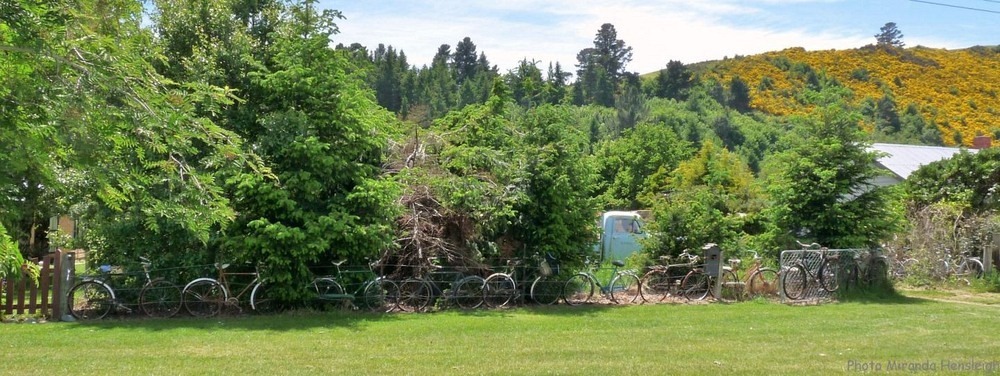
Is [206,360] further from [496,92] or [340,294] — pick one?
[496,92]

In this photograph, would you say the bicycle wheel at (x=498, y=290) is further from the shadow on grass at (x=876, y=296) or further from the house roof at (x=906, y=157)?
the house roof at (x=906, y=157)

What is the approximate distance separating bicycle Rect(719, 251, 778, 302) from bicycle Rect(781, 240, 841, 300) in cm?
60

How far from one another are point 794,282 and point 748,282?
0.82 metres

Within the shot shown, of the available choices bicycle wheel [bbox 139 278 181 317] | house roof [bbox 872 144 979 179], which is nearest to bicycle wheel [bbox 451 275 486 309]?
bicycle wheel [bbox 139 278 181 317]

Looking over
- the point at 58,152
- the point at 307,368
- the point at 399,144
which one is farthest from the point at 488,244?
the point at 58,152

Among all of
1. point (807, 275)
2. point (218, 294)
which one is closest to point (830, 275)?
point (807, 275)

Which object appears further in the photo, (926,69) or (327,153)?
(926,69)

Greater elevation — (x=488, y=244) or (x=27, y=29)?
(x=27, y=29)

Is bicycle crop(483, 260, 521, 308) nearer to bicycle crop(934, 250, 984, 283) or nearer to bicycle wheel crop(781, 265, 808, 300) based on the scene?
bicycle wheel crop(781, 265, 808, 300)

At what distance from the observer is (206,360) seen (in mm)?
8586

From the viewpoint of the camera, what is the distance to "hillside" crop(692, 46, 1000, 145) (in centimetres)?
6094

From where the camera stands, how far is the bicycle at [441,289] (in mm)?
13086

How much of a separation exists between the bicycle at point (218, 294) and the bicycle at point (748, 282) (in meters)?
8.16

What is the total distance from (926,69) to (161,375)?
75.3 meters
